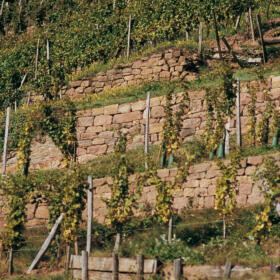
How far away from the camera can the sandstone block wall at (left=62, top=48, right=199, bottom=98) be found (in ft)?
64.4

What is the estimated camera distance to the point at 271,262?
10.7m

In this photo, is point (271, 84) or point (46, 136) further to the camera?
point (46, 136)

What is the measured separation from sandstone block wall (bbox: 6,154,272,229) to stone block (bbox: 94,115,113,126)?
2892mm

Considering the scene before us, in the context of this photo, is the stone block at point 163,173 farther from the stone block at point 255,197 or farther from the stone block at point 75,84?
the stone block at point 75,84

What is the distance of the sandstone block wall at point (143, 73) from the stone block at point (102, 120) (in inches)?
116

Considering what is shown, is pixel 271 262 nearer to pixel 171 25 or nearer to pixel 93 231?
pixel 93 231

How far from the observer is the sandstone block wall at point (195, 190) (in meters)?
13.5

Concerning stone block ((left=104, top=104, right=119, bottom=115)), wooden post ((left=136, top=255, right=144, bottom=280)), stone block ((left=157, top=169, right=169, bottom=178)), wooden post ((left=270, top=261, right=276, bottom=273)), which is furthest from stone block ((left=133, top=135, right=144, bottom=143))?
wooden post ((left=270, top=261, right=276, bottom=273))

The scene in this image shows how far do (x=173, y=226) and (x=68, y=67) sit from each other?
10.7m

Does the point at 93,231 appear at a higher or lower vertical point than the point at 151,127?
lower

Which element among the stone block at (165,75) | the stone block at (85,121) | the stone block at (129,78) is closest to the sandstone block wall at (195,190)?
the stone block at (85,121)

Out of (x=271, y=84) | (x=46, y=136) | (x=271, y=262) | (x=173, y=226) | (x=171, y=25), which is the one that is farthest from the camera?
(x=171, y=25)

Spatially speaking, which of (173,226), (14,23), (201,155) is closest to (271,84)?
(201,155)

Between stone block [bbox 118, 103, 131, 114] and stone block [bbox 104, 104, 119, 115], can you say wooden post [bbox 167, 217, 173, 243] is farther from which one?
stone block [bbox 104, 104, 119, 115]
